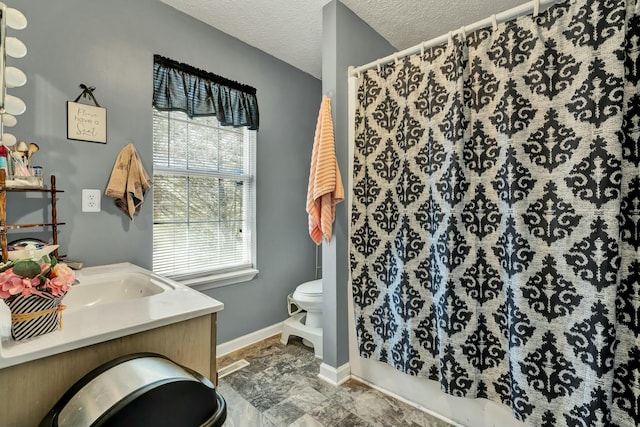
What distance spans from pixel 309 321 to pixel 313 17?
224 centimetres

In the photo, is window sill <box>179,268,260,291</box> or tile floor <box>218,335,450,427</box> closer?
tile floor <box>218,335,450,427</box>

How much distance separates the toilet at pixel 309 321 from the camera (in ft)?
7.40

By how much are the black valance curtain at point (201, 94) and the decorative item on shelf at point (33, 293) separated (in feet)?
4.74

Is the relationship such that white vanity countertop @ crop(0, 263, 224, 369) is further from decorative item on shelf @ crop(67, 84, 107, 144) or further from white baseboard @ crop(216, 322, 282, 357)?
white baseboard @ crop(216, 322, 282, 357)

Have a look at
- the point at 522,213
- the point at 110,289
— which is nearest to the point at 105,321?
the point at 110,289

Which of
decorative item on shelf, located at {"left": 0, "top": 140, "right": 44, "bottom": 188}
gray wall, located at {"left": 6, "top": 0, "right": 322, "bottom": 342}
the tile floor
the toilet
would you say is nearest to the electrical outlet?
gray wall, located at {"left": 6, "top": 0, "right": 322, "bottom": 342}

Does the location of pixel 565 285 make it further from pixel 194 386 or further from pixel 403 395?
pixel 194 386

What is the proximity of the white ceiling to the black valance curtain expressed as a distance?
369 mm

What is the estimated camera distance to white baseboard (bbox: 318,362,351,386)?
74.5 inches

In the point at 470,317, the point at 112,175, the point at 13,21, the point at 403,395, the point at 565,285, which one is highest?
the point at 13,21

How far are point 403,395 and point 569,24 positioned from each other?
6.47 feet

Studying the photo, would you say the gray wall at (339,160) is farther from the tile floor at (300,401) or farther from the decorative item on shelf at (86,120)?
the decorative item on shelf at (86,120)

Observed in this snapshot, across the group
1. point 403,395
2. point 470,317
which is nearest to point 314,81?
point 470,317

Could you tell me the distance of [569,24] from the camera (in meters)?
1.18
